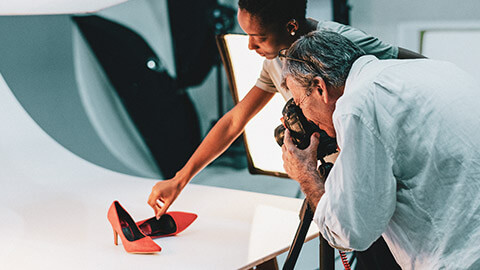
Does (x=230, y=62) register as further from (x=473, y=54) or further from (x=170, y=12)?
(x=170, y=12)

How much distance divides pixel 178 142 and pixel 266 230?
230 cm

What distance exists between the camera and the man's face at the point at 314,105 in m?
1.03

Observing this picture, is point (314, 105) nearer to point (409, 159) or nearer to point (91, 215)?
point (409, 159)

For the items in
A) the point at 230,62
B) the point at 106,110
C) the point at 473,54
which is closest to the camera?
the point at 230,62

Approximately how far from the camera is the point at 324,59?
987 mm

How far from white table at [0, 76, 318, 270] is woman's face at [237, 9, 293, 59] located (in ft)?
1.61

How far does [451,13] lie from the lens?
2379 millimetres

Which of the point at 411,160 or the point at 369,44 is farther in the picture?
the point at 369,44

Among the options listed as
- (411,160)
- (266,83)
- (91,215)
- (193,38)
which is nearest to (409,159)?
(411,160)

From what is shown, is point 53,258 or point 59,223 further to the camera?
point 59,223

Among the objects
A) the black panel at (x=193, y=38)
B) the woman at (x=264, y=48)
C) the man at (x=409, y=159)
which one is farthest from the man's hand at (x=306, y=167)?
the black panel at (x=193, y=38)

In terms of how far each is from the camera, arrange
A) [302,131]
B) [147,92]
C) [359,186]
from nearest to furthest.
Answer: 1. [359,186]
2. [302,131]
3. [147,92]

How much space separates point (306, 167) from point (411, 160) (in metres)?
0.26

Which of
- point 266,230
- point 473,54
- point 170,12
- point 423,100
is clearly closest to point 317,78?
point 423,100
